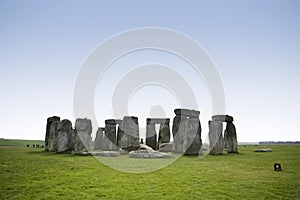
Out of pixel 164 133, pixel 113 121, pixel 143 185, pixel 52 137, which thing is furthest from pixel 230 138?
pixel 143 185

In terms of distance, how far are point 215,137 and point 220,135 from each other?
40cm

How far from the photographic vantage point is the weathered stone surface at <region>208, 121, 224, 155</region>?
Result: 17766 mm

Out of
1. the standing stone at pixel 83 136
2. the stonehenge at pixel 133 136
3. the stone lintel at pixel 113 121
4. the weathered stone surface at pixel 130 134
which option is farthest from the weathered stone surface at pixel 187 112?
the standing stone at pixel 83 136

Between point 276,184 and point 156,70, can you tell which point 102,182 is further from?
point 156,70

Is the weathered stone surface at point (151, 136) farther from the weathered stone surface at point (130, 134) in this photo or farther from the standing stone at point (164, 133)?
the weathered stone surface at point (130, 134)

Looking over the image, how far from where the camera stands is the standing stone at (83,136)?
16016 mm

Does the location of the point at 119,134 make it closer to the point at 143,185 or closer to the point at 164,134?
the point at 164,134

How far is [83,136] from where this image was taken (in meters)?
16.5

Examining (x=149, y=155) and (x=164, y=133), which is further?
(x=164, y=133)

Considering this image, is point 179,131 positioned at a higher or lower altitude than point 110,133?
higher

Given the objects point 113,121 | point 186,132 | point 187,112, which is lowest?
point 186,132

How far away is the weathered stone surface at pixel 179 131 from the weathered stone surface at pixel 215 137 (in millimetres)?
1945

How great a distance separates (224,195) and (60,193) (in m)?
3.63

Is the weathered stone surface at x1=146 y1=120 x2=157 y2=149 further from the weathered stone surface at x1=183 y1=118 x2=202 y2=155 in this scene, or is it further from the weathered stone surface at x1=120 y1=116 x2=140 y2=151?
the weathered stone surface at x1=183 y1=118 x2=202 y2=155
